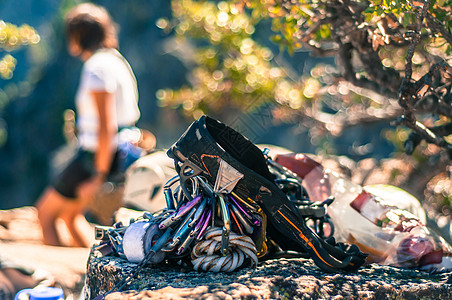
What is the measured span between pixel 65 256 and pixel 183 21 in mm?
3595

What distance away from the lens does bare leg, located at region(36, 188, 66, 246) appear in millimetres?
4070

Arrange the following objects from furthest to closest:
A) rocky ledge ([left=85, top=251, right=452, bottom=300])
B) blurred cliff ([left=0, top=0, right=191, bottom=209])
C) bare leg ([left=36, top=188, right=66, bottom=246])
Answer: blurred cliff ([left=0, top=0, right=191, bottom=209])
bare leg ([left=36, top=188, right=66, bottom=246])
rocky ledge ([left=85, top=251, right=452, bottom=300])

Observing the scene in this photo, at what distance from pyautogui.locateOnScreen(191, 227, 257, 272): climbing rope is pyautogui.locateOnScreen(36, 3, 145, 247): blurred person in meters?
2.30

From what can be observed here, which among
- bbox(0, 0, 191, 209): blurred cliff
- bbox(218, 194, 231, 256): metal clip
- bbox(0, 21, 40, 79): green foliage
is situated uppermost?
bbox(0, 21, 40, 79): green foliage

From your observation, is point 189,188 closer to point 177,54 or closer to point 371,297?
point 371,297

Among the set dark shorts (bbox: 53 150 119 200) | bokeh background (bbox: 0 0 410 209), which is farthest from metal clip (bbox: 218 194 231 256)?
bokeh background (bbox: 0 0 410 209)

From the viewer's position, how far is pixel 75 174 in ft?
13.0

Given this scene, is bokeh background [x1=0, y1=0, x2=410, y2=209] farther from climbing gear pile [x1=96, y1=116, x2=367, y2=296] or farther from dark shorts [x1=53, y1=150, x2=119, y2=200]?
climbing gear pile [x1=96, y1=116, x2=367, y2=296]

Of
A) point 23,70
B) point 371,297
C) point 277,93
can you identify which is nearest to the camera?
point 371,297

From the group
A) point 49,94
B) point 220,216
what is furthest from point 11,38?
point 49,94

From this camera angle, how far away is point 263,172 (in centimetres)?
202

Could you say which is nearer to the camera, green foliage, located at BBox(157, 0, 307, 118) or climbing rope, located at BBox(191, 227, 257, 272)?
climbing rope, located at BBox(191, 227, 257, 272)

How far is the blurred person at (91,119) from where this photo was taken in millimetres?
3848

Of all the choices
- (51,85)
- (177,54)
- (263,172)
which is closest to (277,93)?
(263,172)
